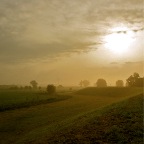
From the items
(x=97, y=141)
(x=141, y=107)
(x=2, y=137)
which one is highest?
(x=141, y=107)

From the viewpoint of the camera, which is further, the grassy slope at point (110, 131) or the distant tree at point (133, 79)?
the distant tree at point (133, 79)

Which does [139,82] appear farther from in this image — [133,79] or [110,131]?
[110,131]

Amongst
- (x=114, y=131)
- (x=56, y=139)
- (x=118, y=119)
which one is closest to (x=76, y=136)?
(x=56, y=139)

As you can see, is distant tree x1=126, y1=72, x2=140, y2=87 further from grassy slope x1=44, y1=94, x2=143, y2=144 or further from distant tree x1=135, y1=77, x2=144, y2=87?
grassy slope x1=44, y1=94, x2=143, y2=144

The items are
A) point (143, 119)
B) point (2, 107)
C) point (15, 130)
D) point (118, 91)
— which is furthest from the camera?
point (118, 91)

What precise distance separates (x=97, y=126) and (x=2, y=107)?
36179 millimetres

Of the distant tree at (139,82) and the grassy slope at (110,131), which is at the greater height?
the distant tree at (139,82)

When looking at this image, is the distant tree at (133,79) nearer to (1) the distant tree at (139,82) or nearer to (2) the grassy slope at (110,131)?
(1) the distant tree at (139,82)

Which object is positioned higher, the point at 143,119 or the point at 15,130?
the point at 143,119

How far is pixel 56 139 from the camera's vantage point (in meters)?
20.0

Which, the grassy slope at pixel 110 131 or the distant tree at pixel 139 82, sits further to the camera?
the distant tree at pixel 139 82

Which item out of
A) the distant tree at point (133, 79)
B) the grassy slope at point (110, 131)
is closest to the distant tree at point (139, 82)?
the distant tree at point (133, 79)

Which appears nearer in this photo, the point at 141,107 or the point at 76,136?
the point at 76,136

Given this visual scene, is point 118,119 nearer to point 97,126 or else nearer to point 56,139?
point 97,126
